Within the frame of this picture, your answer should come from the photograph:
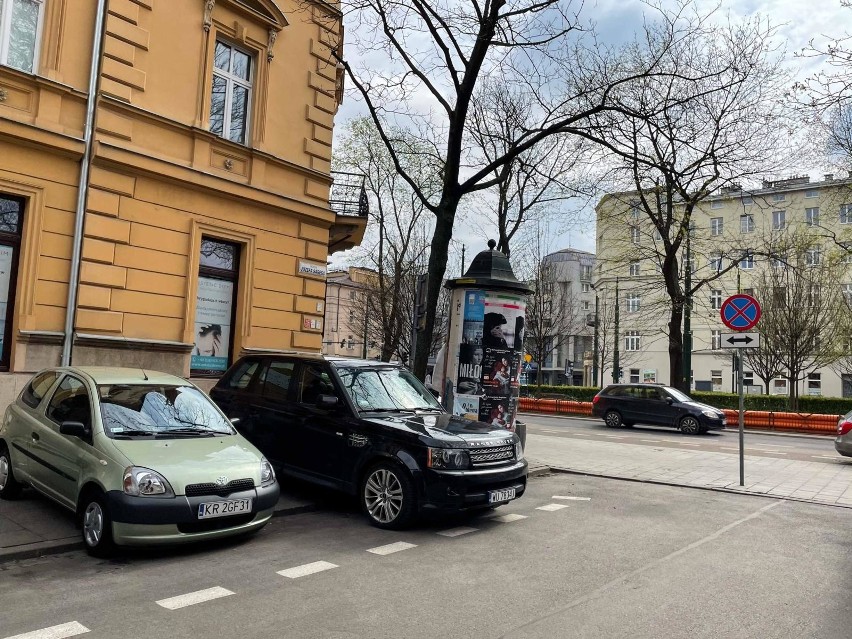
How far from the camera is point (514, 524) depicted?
714cm

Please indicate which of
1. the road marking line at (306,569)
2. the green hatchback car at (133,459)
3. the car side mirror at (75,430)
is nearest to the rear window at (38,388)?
the green hatchback car at (133,459)

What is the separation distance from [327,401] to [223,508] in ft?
6.24

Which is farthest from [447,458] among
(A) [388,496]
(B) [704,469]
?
(B) [704,469]

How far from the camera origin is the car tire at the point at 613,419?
78.3 feet

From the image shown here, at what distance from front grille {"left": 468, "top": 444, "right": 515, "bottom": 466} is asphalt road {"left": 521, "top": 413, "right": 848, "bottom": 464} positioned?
10415 mm

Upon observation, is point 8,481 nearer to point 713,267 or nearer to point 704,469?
point 704,469

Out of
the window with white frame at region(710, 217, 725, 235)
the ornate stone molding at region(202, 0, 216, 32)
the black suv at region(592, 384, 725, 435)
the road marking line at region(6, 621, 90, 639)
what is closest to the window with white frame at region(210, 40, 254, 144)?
the ornate stone molding at region(202, 0, 216, 32)

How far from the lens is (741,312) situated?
10.5 meters

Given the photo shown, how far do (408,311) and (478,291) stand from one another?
24.5 m

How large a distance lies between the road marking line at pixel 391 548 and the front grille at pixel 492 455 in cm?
107

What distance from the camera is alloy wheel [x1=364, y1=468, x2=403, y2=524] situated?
6.66 metres

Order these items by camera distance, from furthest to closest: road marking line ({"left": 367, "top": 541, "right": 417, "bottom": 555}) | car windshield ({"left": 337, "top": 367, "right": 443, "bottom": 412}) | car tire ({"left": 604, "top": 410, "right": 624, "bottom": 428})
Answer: car tire ({"left": 604, "top": 410, "right": 624, "bottom": 428}) → car windshield ({"left": 337, "top": 367, "right": 443, "bottom": 412}) → road marking line ({"left": 367, "top": 541, "right": 417, "bottom": 555})

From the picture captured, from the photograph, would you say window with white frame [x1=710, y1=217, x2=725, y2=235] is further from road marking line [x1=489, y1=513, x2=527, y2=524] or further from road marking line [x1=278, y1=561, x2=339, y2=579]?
road marking line [x1=278, y1=561, x2=339, y2=579]

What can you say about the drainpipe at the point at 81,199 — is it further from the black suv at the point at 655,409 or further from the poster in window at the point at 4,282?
the black suv at the point at 655,409
